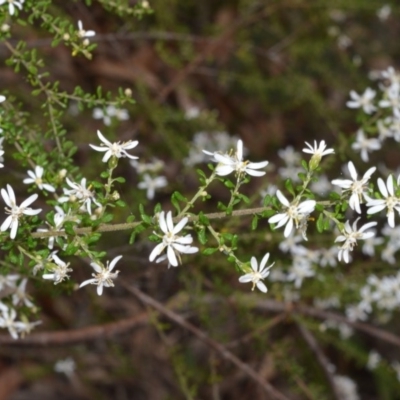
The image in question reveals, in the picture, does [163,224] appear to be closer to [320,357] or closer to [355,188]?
[355,188]

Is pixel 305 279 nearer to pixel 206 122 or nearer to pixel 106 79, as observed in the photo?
pixel 206 122

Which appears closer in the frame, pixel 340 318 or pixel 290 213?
pixel 290 213

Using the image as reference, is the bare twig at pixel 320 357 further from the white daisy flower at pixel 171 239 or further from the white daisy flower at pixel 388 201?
the white daisy flower at pixel 171 239

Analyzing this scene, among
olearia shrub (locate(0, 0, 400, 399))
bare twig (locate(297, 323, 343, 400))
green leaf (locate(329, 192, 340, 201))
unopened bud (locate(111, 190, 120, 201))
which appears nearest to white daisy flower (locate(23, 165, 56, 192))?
olearia shrub (locate(0, 0, 400, 399))

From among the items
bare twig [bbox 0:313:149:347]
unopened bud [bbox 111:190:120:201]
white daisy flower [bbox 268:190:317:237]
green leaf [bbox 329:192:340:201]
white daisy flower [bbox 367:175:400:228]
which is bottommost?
unopened bud [bbox 111:190:120:201]

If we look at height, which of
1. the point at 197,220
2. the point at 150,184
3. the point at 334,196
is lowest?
the point at 197,220

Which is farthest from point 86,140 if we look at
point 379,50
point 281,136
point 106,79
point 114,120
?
point 379,50

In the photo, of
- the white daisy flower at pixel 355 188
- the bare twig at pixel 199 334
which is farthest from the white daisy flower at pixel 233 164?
the bare twig at pixel 199 334

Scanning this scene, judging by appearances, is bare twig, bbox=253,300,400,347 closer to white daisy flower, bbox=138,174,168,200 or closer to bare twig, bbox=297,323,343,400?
bare twig, bbox=297,323,343,400

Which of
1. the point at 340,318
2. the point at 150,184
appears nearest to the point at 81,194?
the point at 150,184
